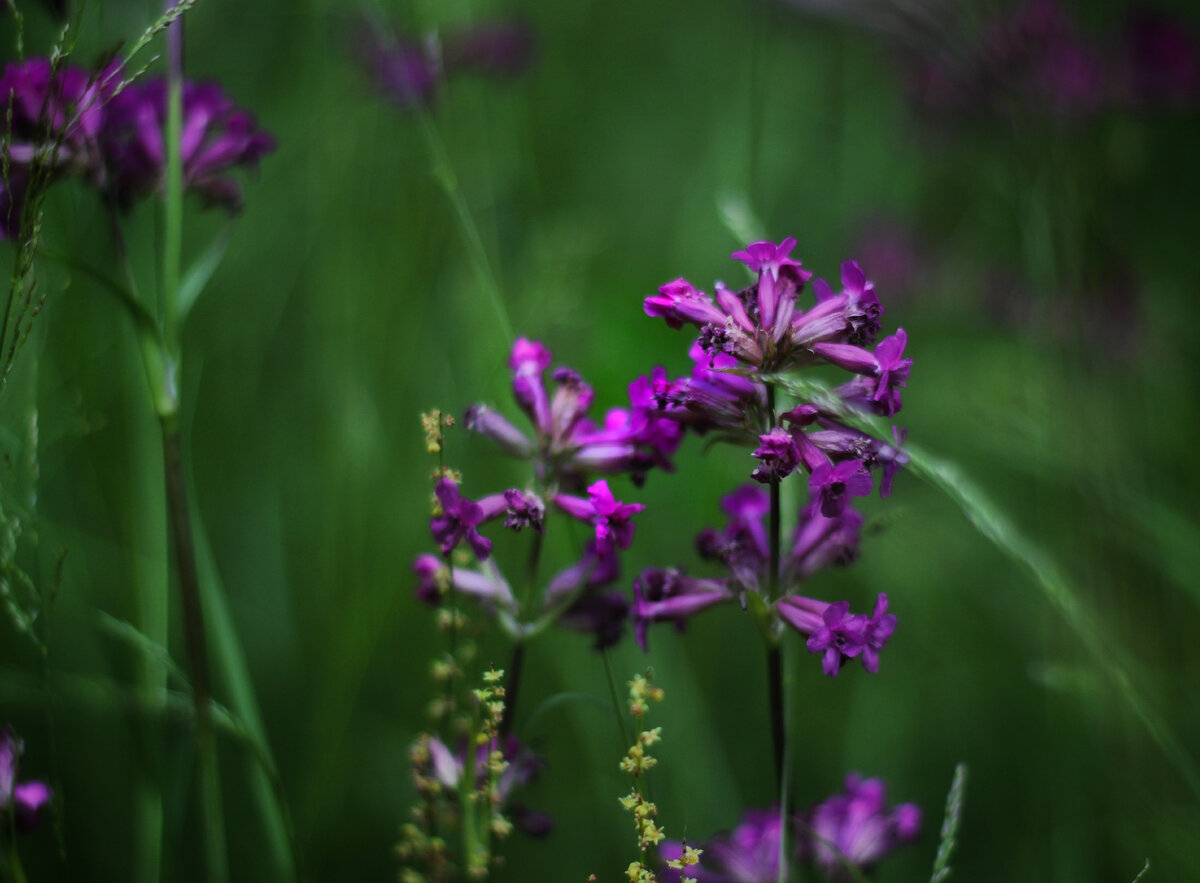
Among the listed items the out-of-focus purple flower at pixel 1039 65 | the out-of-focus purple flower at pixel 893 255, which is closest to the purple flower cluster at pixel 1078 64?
the out-of-focus purple flower at pixel 1039 65

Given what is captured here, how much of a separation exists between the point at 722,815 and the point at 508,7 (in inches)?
149

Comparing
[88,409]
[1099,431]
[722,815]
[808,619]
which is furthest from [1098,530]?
[88,409]

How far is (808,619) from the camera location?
1267mm

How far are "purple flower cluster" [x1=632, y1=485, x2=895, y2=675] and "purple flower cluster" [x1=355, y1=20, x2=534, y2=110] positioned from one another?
2.42m

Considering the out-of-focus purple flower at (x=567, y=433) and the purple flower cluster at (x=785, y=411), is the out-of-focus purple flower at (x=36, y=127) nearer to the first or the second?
the out-of-focus purple flower at (x=567, y=433)

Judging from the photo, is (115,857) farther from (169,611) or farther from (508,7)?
(508,7)

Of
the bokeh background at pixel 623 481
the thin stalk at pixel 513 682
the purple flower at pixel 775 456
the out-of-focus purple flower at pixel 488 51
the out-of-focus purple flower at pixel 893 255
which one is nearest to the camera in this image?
the purple flower at pixel 775 456

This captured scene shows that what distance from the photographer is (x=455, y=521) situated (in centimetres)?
129

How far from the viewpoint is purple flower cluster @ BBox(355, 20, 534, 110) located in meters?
3.34

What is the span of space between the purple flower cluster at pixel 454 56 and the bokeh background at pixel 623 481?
0.32 feet

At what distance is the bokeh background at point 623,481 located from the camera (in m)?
2.19

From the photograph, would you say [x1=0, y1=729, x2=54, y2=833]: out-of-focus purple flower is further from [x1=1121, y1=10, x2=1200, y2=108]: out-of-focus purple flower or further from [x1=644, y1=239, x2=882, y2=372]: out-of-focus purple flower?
[x1=1121, y1=10, x2=1200, y2=108]: out-of-focus purple flower

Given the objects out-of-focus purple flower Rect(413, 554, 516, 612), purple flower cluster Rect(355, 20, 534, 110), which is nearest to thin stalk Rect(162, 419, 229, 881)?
out-of-focus purple flower Rect(413, 554, 516, 612)

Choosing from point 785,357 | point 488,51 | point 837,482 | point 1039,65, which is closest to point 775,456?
point 837,482
